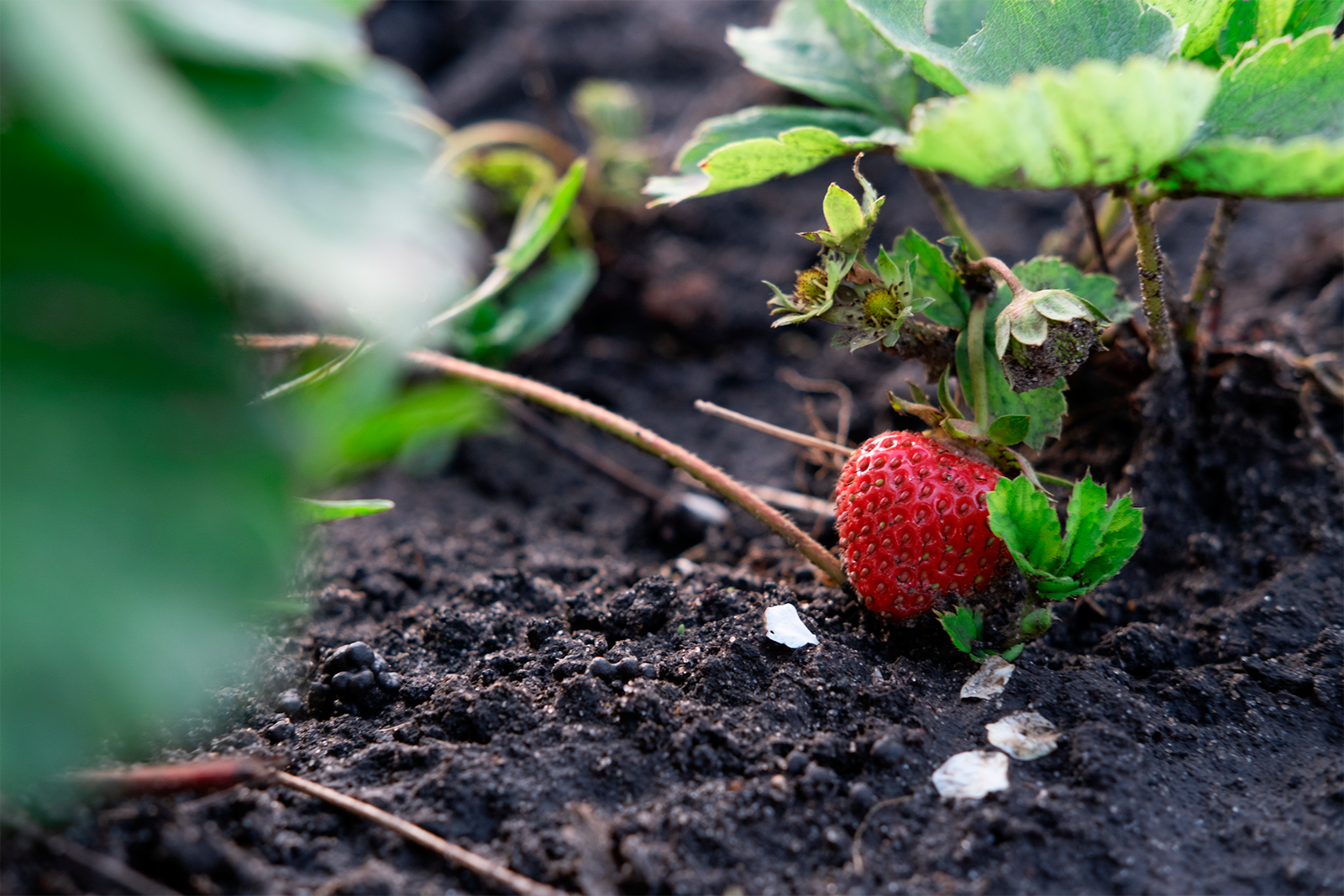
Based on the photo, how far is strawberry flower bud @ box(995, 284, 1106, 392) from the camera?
3.21 feet

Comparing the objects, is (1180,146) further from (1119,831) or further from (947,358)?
(1119,831)

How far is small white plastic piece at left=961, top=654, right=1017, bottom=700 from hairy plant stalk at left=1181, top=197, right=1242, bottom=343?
64 cm

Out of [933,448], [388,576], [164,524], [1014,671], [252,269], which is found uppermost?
[252,269]

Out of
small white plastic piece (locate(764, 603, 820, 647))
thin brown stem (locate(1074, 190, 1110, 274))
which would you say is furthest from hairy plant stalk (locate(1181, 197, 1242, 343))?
small white plastic piece (locate(764, 603, 820, 647))

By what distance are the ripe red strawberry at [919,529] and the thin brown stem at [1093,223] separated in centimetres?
35

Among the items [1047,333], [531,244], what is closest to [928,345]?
[1047,333]

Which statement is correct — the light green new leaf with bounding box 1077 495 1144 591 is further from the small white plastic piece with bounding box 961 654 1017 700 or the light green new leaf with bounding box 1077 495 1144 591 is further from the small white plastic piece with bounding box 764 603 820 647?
the small white plastic piece with bounding box 764 603 820 647

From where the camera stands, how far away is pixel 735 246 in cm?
235

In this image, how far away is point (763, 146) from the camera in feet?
3.60

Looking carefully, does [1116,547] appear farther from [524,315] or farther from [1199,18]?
[524,315]

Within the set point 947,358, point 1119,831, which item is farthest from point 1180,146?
point 1119,831

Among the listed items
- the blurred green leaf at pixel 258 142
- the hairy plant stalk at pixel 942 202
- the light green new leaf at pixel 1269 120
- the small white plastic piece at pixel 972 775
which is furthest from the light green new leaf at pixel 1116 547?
the blurred green leaf at pixel 258 142

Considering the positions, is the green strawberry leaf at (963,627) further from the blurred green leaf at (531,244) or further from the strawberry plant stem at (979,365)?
the blurred green leaf at (531,244)

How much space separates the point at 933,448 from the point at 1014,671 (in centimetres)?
29
